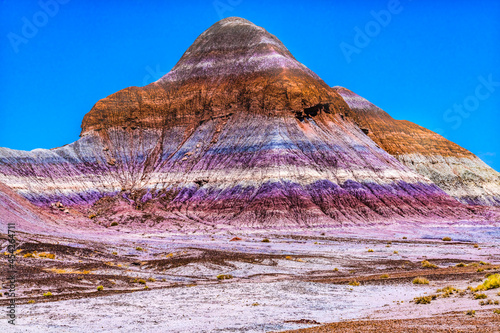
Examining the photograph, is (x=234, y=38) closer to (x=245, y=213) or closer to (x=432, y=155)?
(x=432, y=155)

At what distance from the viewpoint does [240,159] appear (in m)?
107

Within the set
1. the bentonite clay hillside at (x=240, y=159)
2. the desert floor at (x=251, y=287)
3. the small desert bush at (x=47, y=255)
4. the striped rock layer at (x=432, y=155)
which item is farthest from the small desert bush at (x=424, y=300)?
the striped rock layer at (x=432, y=155)

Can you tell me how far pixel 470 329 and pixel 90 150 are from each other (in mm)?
108431

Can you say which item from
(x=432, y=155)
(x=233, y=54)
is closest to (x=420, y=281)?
(x=233, y=54)

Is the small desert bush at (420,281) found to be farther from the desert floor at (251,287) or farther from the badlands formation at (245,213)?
the desert floor at (251,287)

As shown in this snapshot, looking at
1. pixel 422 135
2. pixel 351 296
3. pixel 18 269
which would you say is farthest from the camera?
pixel 422 135

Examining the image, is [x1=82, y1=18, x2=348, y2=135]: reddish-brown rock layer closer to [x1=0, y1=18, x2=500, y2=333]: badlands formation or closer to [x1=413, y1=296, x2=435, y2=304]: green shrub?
[x1=0, y1=18, x2=500, y2=333]: badlands formation

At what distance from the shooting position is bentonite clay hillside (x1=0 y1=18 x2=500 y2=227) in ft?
315

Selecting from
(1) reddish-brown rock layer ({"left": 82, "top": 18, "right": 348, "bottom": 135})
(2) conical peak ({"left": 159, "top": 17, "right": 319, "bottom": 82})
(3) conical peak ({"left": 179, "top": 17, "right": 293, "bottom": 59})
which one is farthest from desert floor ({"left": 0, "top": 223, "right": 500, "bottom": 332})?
(3) conical peak ({"left": 179, "top": 17, "right": 293, "bottom": 59})

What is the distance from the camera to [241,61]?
131 meters

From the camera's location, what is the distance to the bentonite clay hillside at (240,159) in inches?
3784

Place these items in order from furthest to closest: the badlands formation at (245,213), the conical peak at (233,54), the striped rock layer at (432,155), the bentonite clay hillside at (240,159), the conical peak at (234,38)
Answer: the conical peak at (234,38), the striped rock layer at (432,155), the conical peak at (233,54), the bentonite clay hillside at (240,159), the badlands formation at (245,213)

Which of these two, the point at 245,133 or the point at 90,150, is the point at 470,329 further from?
the point at 90,150

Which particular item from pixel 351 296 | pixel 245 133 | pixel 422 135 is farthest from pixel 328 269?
pixel 422 135
